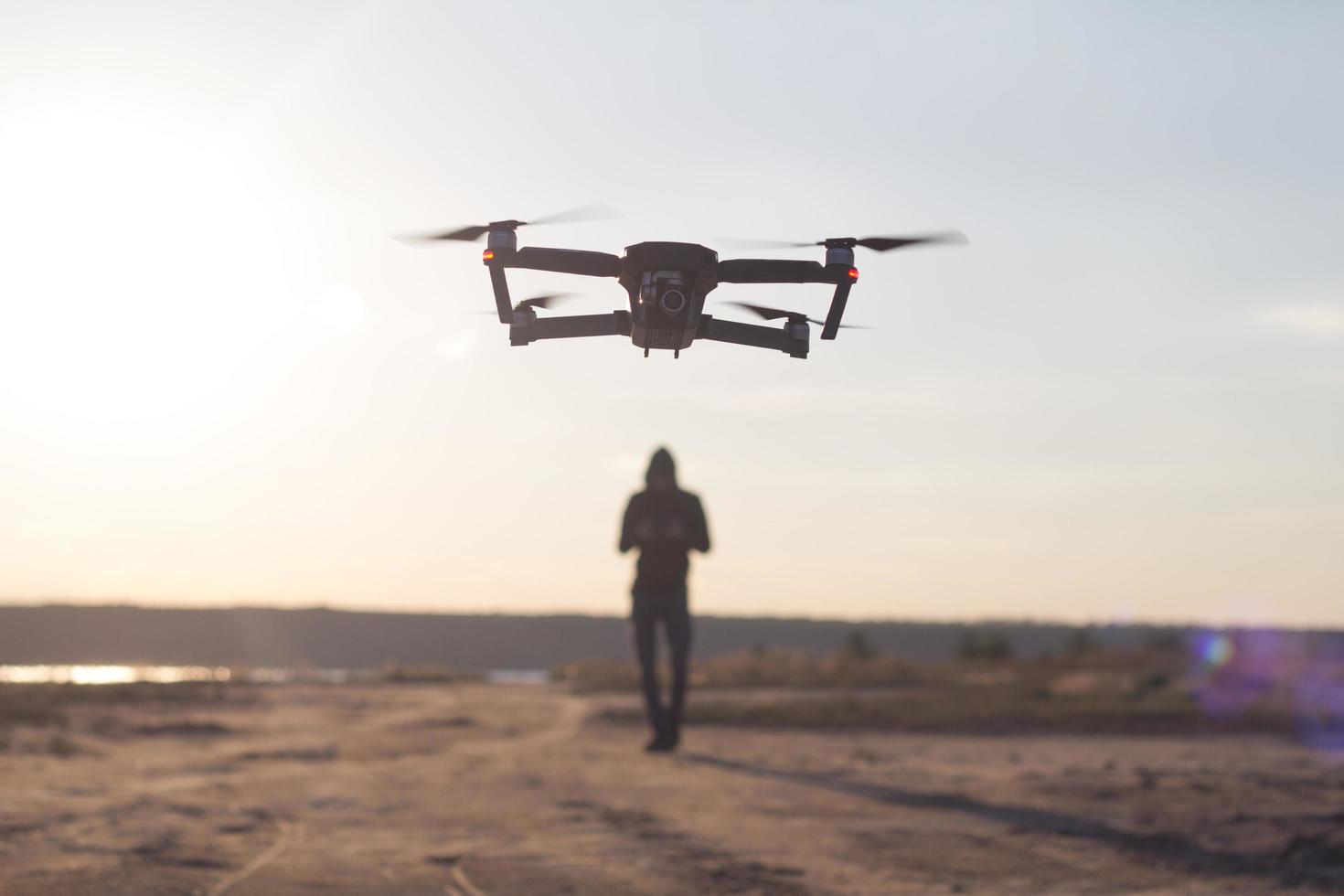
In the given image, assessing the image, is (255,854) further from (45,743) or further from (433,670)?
(433,670)

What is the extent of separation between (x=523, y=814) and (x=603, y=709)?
14.1 m

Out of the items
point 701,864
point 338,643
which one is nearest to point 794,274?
point 701,864

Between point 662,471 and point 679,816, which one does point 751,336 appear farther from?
point 679,816

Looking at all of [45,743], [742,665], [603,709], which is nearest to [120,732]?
[45,743]

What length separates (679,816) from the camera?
43.5 ft

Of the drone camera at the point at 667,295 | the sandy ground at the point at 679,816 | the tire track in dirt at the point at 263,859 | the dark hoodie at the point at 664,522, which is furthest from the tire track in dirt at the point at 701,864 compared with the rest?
the drone camera at the point at 667,295

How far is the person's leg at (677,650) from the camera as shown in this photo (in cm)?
1295

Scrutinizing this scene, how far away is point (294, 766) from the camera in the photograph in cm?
1827

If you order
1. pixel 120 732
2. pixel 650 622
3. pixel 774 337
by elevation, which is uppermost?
pixel 774 337

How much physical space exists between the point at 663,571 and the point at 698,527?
57cm

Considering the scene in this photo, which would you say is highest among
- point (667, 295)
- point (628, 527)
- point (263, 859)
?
point (667, 295)

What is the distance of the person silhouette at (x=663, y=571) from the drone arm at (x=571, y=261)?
599cm

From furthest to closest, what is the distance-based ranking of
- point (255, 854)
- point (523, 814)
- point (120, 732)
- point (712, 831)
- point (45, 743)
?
point (120, 732)
point (45, 743)
point (523, 814)
point (712, 831)
point (255, 854)

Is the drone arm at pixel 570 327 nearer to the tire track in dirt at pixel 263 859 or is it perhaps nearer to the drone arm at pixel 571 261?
the drone arm at pixel 571 261
